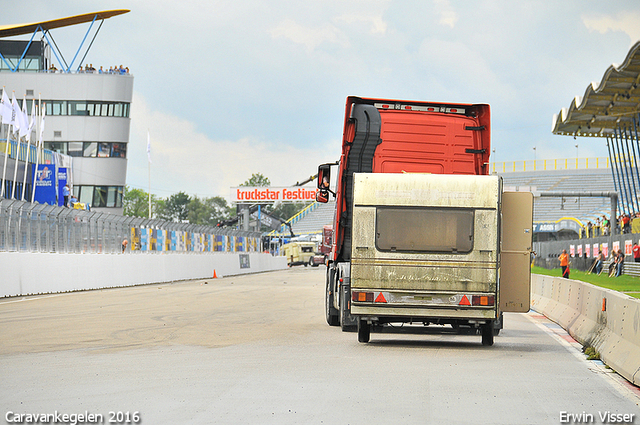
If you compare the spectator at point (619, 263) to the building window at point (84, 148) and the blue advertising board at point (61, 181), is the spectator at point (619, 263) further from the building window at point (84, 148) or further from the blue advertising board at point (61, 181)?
the building window at point (84, 148)

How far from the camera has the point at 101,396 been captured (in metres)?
8.15

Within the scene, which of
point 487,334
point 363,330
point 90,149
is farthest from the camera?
point 90,149

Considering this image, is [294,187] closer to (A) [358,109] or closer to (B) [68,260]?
(B) [68,260]

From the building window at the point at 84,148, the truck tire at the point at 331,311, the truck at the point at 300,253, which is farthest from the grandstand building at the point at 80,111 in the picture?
the truck tire at the point at 331,311

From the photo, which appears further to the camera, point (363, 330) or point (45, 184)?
point (45, 184)

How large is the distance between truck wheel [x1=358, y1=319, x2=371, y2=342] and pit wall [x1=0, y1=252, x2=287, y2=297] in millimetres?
14839

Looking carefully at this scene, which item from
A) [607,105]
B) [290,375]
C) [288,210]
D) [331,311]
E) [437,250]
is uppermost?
[288,210]

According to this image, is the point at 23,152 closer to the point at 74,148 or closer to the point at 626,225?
the point at 74,148

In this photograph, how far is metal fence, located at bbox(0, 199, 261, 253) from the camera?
26.5 meters

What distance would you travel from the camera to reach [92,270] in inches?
1264

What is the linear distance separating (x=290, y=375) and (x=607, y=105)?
42930 millimetres

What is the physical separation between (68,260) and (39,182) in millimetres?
39470

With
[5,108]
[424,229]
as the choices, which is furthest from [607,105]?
[424,229]

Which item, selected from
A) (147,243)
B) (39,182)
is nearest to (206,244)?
(147,243)
